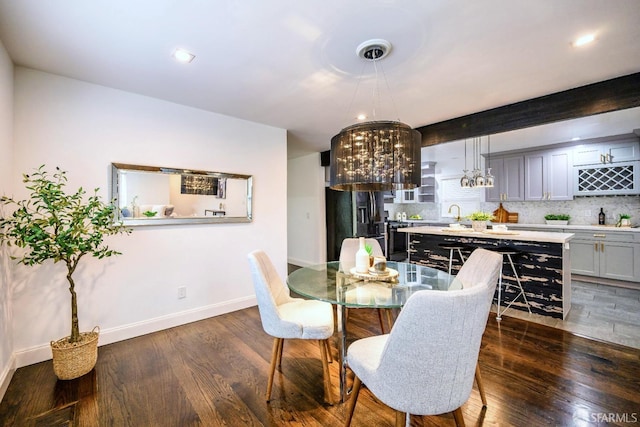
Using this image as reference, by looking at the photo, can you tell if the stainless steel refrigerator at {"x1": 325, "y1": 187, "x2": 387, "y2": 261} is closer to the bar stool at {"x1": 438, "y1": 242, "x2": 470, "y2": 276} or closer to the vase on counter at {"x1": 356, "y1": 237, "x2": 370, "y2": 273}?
the bar stool at {"x1": 438, "y1": 242, "x2": 470, "y2": 276}

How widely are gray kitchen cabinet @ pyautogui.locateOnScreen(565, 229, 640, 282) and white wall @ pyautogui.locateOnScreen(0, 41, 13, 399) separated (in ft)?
23.3

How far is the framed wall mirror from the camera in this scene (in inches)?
104

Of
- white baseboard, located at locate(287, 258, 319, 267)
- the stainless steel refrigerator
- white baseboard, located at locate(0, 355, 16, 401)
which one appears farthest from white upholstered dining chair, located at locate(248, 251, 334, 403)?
white baseboard, located at locate(287, 258, 319, 267)

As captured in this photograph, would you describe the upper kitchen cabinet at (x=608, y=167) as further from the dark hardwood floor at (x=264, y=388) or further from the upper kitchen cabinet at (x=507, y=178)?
the dark hardwood floor at (x=264, y=388)

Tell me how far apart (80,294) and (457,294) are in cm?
306

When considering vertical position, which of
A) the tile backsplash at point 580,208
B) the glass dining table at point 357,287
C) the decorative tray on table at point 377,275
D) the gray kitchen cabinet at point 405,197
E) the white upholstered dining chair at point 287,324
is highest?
the gray kitchen cabinet at point 405,197

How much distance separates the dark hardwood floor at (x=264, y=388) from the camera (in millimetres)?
1604

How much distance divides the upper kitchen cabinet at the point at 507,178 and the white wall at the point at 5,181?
23.4ft

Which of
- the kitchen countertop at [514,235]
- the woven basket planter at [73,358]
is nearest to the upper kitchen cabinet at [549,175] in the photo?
the kitchen countertop at [514,235]

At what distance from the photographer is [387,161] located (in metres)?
1.69

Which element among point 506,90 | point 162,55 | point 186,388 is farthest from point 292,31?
point 186,388

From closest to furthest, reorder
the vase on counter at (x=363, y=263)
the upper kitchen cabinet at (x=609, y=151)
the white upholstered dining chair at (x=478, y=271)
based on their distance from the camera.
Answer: the white upholstered dining chair at (x=478, y=271) → the vase on counter at (x=363, y=263) → the upper kitchen cabinet at (x=609, y=151)

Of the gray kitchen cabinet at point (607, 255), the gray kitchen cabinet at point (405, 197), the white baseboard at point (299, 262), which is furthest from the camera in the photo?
the gray kitchen cabinet at point (405, 197)

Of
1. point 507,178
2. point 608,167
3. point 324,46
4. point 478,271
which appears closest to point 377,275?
point 478,271
